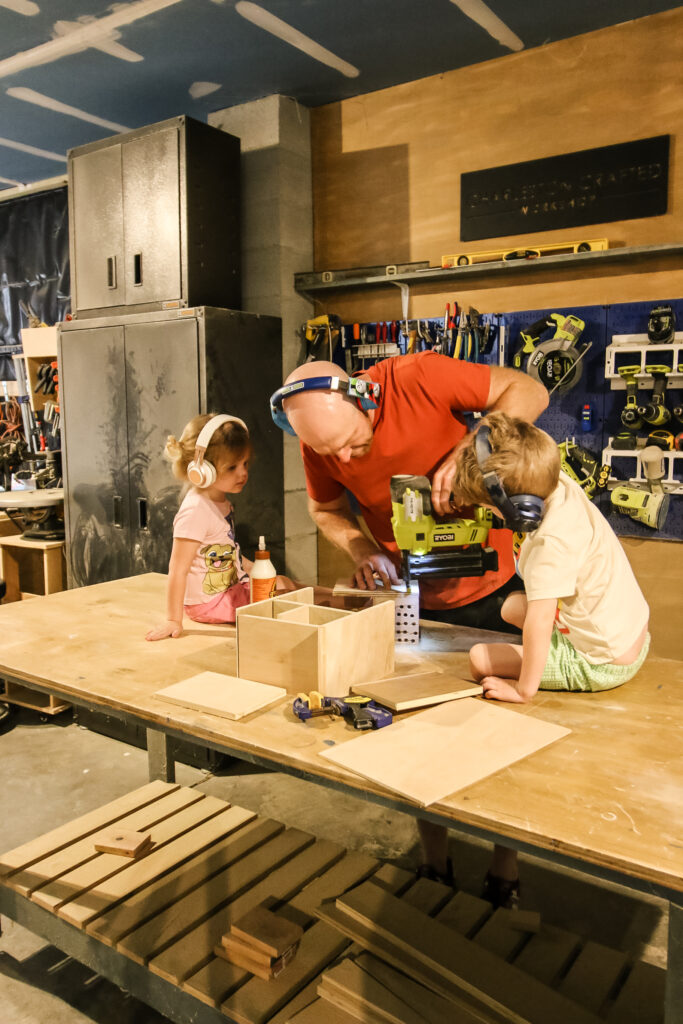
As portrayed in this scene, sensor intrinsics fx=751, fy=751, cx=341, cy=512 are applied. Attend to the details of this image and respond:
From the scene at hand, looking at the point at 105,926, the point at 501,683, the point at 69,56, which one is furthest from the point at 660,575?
the point at 69,56

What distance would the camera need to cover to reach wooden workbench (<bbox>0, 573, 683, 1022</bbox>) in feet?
3.31

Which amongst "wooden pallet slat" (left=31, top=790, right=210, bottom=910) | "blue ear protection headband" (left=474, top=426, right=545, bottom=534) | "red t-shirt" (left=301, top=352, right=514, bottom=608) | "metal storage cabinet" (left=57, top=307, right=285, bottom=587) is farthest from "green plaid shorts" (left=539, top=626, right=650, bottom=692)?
"metal storage cabinet" (left=57, top=307, right=285, bottom=587)

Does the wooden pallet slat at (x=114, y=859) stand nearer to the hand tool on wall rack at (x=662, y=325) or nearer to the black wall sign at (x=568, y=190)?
the hand tool on wall rack at (x=662, y=325)

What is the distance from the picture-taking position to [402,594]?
1846 millimetres

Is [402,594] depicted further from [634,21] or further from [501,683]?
[634,21]

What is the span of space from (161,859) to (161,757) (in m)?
0.51

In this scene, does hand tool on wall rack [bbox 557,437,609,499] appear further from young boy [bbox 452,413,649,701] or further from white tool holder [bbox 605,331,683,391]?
young boy [bbox 452,413,649,701]

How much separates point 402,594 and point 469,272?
1.99m

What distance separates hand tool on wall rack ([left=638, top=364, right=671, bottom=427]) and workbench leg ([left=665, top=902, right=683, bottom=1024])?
2.28 m

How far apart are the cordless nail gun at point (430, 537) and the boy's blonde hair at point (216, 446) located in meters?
0.59

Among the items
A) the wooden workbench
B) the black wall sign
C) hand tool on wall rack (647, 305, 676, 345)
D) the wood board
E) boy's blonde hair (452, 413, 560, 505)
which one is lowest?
the wooden workbench

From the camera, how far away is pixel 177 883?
1.84m

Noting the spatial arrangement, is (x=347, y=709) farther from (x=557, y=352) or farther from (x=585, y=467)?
(x=557, y=352)

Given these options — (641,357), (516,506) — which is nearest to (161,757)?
(516,506)
